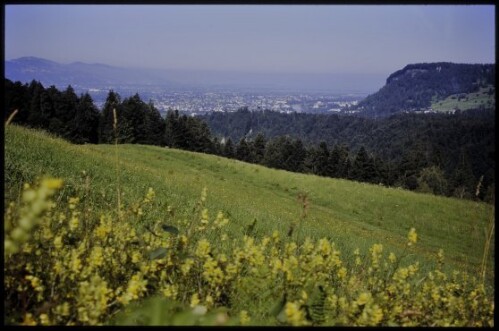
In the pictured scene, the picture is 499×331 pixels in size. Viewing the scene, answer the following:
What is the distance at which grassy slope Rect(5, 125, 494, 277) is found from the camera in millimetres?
10289

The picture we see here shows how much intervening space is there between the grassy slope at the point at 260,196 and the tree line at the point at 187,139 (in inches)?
1384

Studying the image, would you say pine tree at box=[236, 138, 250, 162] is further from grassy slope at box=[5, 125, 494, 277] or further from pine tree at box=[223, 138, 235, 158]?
grassy slope at box=[5, 125, 494, 277]

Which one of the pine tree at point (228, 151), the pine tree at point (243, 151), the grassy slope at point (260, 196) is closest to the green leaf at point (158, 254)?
the grassy slope at point (260, 196)

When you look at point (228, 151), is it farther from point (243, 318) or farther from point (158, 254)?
point (243, 318)

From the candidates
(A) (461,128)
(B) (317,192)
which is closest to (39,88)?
(B) (317,192)

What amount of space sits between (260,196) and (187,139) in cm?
7318

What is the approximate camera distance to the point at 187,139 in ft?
317

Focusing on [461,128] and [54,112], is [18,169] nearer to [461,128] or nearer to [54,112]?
[54,112]

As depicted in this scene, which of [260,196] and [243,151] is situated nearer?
[260,196]

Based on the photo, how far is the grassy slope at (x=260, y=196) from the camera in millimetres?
10289

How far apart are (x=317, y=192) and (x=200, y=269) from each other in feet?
97.1

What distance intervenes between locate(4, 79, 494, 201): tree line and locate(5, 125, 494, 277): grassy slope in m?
35.2

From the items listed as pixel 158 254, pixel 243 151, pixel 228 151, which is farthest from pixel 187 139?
pixel 158 254

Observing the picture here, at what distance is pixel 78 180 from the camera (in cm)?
954
